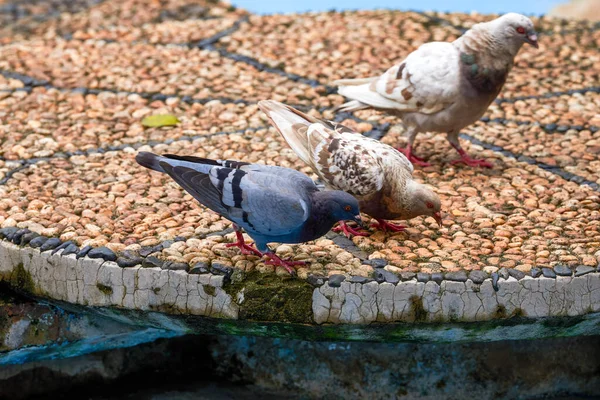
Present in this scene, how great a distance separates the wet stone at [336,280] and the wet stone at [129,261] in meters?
0.87

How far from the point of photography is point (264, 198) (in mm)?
3752

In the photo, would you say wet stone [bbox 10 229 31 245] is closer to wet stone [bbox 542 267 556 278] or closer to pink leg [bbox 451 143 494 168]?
wet stone [bbox 542 267 556 278]

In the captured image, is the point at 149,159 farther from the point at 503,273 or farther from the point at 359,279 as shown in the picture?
the point at 503,273

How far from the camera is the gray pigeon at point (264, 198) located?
3.73m

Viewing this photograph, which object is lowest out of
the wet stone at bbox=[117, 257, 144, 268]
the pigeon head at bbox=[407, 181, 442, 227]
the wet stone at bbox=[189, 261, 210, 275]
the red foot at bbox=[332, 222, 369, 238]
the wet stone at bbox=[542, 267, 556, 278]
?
the wet stone at bbox=[117, 257, 144, 268]

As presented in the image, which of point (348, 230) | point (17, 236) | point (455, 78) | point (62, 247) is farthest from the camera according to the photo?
point (455, 78)

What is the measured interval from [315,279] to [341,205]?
36cm

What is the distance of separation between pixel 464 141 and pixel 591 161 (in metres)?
0.81

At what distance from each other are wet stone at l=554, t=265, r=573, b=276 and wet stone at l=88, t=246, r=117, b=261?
1.97 m

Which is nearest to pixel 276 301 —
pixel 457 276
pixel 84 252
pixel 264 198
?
pixel 264 198

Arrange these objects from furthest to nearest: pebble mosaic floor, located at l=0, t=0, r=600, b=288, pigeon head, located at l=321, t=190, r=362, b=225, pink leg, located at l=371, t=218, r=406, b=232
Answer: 1. pink leg, located at l=371, t=218, r=406, b=232
2. pebble mosaic floor, located at l=0, t=0, r=600, b=288
3. pigeon head, located at l=321, t=190, r=362, b=225

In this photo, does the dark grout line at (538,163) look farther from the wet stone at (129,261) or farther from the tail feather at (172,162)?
the wet stone at (129,261)

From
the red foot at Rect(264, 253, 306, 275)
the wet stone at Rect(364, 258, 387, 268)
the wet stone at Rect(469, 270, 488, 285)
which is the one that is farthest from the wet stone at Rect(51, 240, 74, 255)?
the wet stone at Rect(469, 270, 488, 285)

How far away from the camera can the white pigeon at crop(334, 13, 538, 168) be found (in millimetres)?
4961
